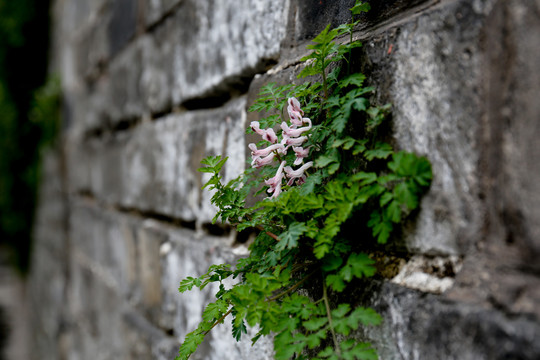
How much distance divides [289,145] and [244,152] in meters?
0.42

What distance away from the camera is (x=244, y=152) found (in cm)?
130

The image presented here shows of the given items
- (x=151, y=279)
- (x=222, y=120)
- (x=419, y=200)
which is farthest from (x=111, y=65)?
(x=419, y=200)

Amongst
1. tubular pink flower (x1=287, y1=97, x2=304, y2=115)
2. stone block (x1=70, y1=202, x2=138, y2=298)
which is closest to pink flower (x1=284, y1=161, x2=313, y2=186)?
tubular pink flower (x1=287, y1=97, x2=304, y2=115)

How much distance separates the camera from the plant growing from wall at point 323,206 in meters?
0.74

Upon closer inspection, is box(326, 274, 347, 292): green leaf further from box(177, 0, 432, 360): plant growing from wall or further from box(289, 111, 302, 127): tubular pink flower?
box(289, 111, 302, 127): tubular pink flower

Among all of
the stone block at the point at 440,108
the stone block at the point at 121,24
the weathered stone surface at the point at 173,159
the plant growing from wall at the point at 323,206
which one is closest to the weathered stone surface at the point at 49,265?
the weathered stone surface at the point at 173,159

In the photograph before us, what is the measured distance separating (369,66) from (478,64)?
0.74 feet

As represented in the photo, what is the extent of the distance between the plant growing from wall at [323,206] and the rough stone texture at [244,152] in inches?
2.0

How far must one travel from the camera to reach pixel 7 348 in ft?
21.4

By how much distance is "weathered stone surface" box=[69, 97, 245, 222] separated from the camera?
1.42 m

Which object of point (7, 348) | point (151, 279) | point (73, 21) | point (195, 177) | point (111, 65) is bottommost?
point (7, 348)

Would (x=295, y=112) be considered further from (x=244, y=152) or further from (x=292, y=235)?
(x=244, y=152)

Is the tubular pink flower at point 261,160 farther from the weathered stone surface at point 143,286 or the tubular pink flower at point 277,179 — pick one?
the weathered stone surface at point 143,286

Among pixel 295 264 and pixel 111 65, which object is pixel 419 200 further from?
pixel 111 65
